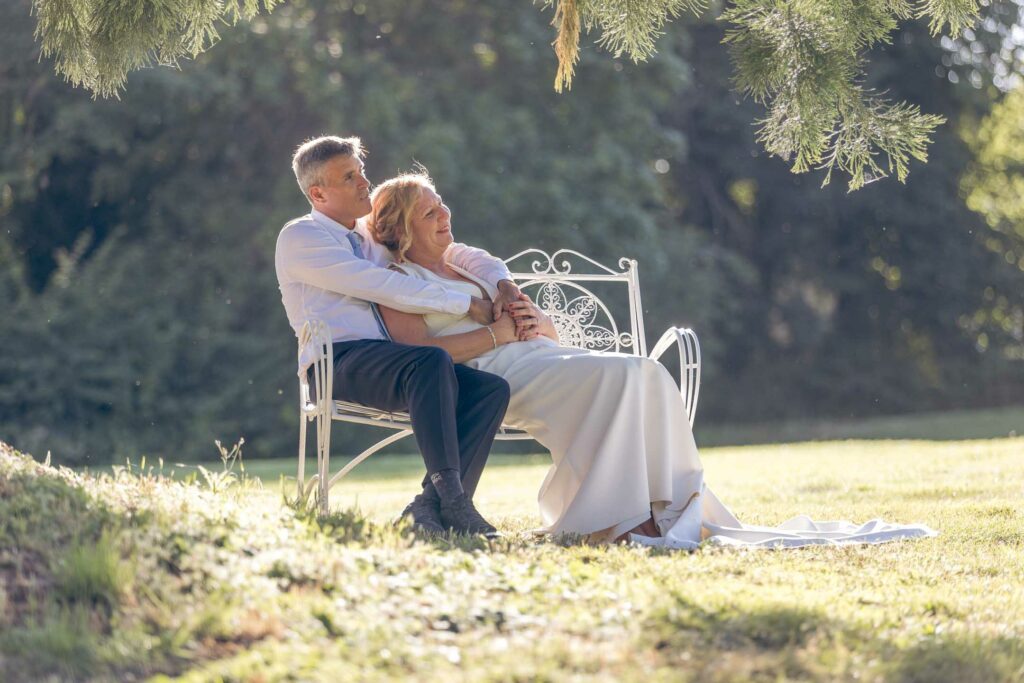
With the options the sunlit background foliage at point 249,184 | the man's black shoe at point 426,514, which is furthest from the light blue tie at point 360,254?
the sunlit background foliage at point 249,184

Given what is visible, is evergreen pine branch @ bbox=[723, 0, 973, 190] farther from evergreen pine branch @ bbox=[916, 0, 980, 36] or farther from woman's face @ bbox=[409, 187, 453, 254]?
woman's face @ bbox=[409, 187, 453, 254]

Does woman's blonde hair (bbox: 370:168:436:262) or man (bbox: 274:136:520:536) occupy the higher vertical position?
woman's blonde hair (bbox: 370:168:436:262)

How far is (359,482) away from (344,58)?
253 inches

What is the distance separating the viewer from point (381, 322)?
173 inches

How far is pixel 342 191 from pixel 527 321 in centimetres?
79

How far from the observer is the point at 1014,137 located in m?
20.3

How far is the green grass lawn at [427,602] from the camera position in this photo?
8.17 ft

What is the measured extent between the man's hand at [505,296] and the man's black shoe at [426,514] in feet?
2.59

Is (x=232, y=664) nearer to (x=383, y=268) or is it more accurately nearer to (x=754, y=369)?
(x=383, y=268)

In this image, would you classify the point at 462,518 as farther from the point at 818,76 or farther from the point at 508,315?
the point at 818,76

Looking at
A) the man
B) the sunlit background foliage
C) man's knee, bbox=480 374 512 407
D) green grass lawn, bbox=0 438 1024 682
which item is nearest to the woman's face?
the man

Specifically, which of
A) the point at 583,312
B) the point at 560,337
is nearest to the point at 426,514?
the point at 560,337

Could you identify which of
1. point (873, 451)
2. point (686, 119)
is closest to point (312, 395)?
point (873, 451)

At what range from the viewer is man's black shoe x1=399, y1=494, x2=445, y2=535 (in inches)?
153
